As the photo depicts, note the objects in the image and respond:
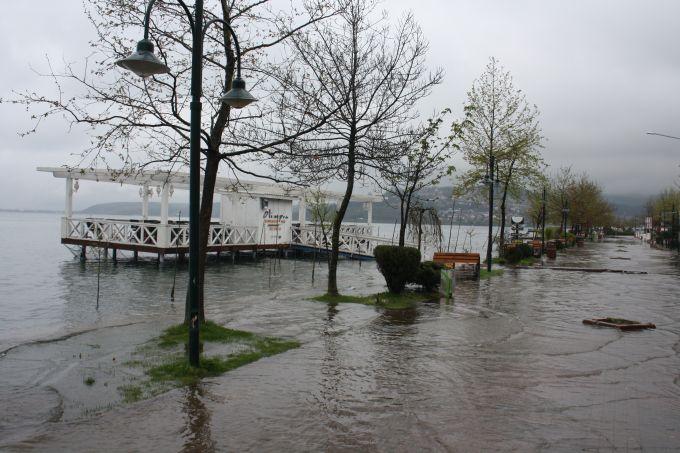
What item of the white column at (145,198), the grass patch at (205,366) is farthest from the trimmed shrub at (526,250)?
the grass patch at (205,366)

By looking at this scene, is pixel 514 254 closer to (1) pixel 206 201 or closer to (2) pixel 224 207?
(2) pixel 224 207

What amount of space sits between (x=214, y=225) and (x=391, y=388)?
29.6 m

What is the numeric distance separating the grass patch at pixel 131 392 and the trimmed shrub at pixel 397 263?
925 cm

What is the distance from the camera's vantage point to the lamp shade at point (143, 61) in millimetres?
6234

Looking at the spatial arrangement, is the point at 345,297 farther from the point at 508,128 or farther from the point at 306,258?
the point at 306,258

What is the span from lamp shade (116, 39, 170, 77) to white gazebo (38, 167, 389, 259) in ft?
71.3

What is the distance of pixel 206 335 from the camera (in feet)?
31.3

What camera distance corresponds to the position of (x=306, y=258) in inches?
1607

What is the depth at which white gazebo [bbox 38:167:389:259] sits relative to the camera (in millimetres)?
31375

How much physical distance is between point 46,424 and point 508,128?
26.8m

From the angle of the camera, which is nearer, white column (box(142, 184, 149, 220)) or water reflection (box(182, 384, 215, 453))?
water reflection (box(182, 384, 215, 453))

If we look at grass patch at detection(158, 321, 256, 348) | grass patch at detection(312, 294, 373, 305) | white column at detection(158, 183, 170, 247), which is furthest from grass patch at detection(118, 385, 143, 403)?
white column at detection(158, 183, 170, 247)

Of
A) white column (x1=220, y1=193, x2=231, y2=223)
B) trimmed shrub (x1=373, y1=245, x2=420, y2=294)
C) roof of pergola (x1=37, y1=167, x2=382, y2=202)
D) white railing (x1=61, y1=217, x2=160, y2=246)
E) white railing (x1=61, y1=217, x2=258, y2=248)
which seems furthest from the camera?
white column (x1=220, y1=193, x2=231, y2=223)

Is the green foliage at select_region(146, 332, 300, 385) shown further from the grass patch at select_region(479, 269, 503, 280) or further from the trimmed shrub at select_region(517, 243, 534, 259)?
the trimmed shrub at select_region(517, 243, 534, 259)
